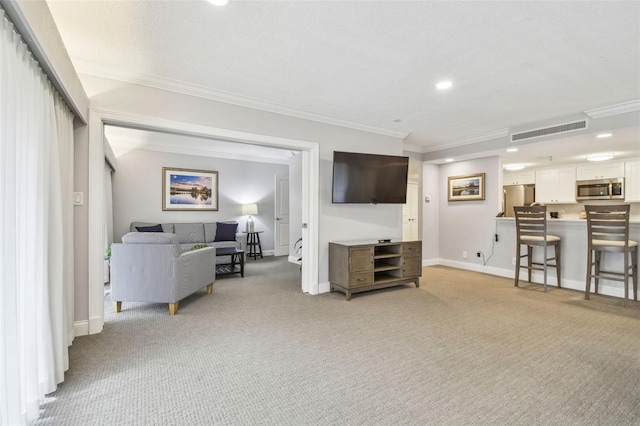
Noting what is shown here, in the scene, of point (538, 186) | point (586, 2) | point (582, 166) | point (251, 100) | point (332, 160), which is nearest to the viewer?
point (586, 2)

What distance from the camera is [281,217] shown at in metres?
7.79

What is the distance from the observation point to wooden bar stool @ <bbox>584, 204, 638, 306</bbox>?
3.60 metres

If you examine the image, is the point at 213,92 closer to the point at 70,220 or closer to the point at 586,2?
the point at 70,220

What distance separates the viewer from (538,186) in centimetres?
706

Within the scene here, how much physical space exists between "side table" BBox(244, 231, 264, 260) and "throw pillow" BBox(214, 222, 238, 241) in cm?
60

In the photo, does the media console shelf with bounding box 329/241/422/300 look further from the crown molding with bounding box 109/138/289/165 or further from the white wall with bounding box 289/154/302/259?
the crown molding with bounding box 109/138/289/165

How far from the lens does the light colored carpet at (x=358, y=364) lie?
67.5 inches

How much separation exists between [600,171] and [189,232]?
27.9ft

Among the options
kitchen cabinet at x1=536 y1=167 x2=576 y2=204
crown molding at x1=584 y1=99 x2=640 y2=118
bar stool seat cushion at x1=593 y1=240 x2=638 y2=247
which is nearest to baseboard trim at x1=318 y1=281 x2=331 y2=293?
bar stool seat cushion at x1=593 y1=240 x2=638 y2=247

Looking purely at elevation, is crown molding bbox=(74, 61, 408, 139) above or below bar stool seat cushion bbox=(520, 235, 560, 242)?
above

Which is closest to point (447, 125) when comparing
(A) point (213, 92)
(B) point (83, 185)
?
(A) point (213, 92)

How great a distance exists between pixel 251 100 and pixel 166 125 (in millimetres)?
978

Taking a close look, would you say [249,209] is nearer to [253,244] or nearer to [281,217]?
[253,244]

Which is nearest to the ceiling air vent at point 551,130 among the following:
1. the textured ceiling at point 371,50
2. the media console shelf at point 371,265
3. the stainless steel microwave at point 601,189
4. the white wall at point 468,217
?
the textured ceiling at point 371,50
